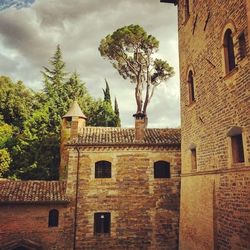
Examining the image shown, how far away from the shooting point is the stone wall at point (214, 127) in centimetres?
701

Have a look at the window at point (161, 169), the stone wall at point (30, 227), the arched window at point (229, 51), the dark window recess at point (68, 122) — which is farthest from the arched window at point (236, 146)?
the dark window recess at point (68, 122)

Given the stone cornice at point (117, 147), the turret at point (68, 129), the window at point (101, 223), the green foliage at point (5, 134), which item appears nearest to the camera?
the window at point (101, 223)

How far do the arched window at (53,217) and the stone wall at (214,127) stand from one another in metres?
7.09

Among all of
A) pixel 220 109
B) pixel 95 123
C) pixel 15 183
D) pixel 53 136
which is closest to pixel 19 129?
pixel 53 136

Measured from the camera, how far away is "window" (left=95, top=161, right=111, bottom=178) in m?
15.3

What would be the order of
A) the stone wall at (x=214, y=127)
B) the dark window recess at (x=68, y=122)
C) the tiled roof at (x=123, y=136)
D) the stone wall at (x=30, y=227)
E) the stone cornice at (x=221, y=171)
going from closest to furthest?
the stone cornice at (x=221, y=171) < the stone wall at (x=214, y=127) < the stone wall at (x=30, y=227) < the tiled roof at (x=123, y=136) < the dark window recess at (x=68, y=122)

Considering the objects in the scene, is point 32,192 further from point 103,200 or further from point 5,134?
point 5,134

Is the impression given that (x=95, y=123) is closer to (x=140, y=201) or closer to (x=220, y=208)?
(x=140, y=201)

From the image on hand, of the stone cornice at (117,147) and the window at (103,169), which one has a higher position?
the stone cornice at (117,147)

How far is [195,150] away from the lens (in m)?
10.7

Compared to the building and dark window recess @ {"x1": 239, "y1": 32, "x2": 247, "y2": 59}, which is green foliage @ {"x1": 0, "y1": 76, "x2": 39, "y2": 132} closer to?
the building

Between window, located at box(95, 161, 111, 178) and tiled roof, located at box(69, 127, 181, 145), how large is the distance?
1.25 metres

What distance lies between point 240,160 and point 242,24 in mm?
3830

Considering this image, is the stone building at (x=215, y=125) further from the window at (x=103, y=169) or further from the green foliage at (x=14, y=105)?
the green foliage at (x=14, y=105)
